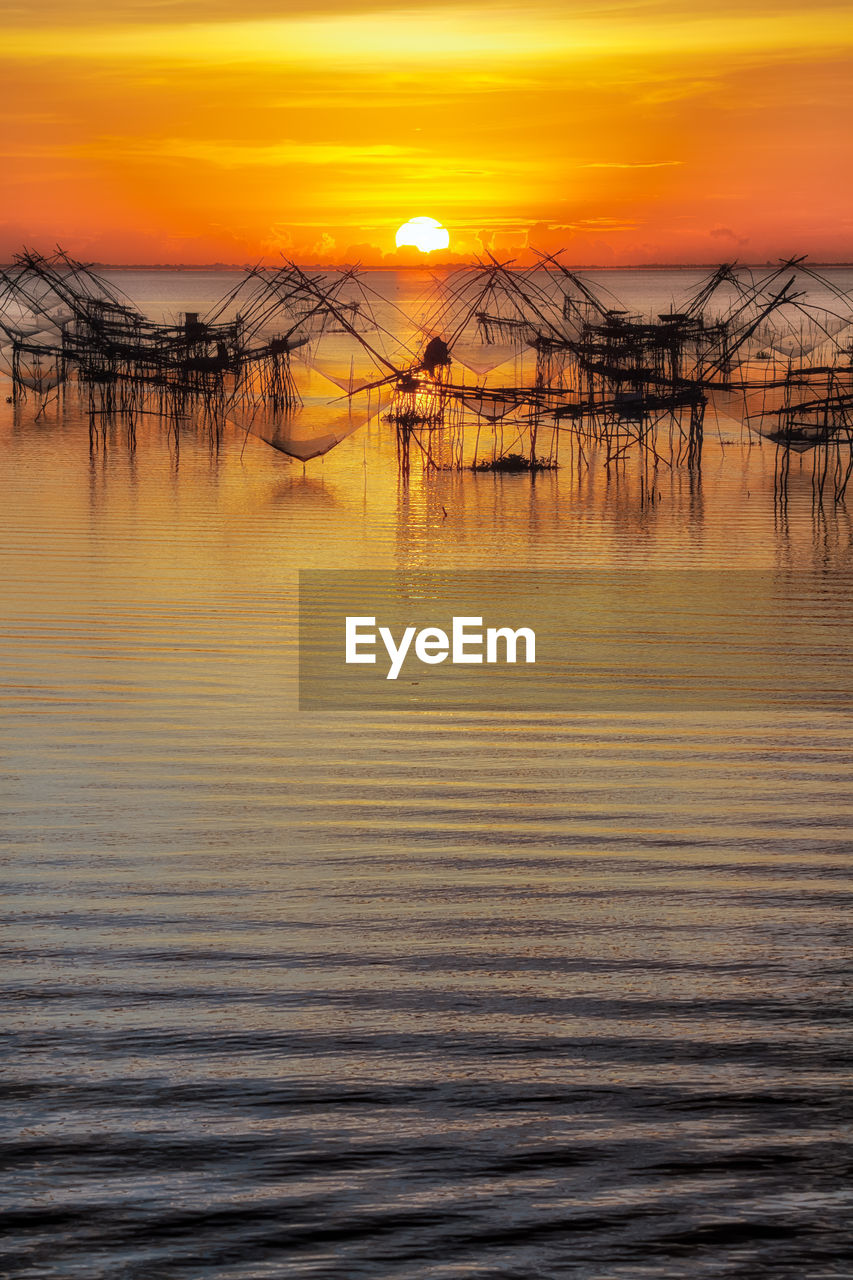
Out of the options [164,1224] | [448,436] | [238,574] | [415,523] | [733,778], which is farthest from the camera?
[448,436]

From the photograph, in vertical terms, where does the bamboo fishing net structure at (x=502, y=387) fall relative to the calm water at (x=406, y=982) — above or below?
above

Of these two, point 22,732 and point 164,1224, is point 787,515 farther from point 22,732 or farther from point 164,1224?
point 164,1224

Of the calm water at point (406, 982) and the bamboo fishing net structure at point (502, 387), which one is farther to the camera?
the bamboo fishing net structure at point (502, 387)

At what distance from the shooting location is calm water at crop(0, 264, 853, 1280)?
239 centimetres

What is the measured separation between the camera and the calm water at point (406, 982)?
239 centimetres

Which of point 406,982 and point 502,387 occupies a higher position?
point 502,387

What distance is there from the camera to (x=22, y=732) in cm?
530

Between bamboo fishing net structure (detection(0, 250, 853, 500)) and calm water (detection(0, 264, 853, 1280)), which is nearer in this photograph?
calm water (detection(0, 264, 853, 1280))

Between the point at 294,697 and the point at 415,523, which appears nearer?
the point at 294,697

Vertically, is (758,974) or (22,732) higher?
(22,732)

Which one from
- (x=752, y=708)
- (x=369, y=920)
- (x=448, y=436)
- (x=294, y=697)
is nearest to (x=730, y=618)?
(x=752, y=708)

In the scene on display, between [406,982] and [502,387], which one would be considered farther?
[502,387]

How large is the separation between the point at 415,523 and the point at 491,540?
1031 mm

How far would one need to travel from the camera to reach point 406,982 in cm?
327
